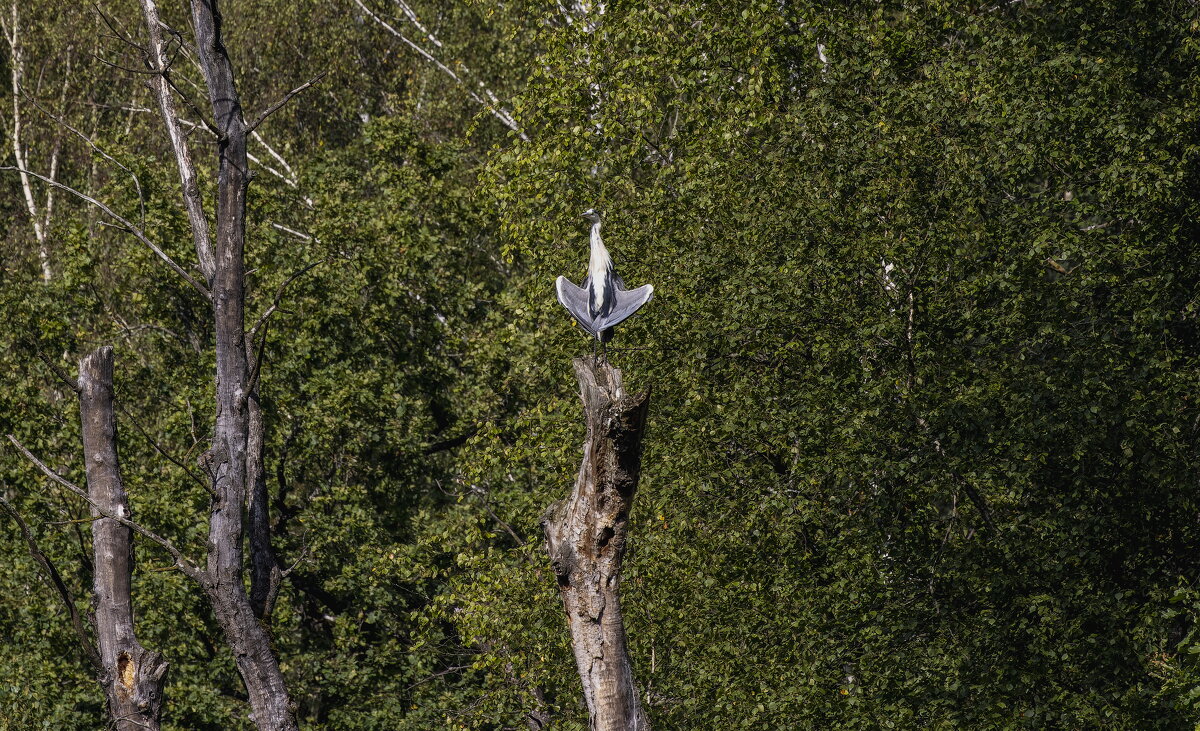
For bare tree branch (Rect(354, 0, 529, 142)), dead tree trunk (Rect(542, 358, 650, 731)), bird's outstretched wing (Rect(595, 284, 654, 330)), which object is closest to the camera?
dead tree trunk (Rect(542, 358, 650, 731))

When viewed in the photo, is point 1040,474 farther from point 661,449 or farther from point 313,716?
point 313,716

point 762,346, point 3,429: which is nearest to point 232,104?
point 762,346

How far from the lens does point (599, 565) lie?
6.61 metres

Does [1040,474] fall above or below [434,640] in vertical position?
below

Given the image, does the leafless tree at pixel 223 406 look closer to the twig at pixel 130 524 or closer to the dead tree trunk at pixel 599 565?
the twig at pixel 130 524

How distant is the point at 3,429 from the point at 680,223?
9.95 m

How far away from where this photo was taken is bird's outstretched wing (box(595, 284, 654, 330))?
765cm

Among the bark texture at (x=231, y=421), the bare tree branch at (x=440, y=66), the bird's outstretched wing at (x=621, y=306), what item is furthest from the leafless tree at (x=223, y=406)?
the bare tree branch at (x=440, y=66)

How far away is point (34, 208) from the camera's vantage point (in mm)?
28250

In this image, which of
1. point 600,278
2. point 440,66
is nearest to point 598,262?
point 600,278

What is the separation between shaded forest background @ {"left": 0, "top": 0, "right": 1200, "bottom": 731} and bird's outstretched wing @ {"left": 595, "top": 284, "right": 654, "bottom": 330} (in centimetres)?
306

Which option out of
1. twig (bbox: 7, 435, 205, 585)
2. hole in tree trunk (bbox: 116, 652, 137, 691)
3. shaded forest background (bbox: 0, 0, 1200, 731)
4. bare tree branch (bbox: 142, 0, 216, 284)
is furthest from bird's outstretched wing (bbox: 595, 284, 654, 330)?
hole in tree trunk (bbox: 116, 652, 137, 691)

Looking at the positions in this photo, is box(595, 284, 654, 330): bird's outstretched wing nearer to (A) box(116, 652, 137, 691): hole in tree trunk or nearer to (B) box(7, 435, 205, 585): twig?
(B) box(7, 435, 205, 585): twig

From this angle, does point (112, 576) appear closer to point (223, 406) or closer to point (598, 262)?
point (223, 406)
